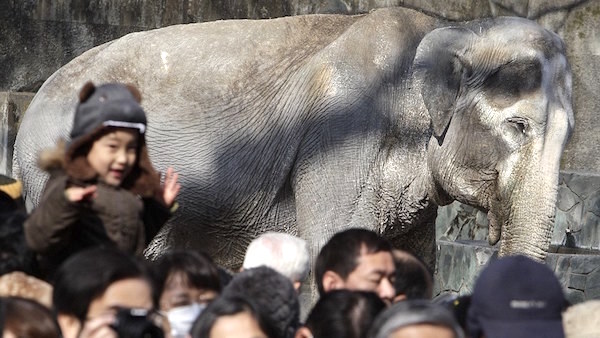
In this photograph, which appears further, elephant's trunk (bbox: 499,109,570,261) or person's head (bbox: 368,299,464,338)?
elephant's trunk (bbox: 499,109,570,261)

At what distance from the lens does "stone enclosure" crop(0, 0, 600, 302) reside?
Result: 34.1 feet

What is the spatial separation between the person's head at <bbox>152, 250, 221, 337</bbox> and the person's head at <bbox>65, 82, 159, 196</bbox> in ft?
1.10

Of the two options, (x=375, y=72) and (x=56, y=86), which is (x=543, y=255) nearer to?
(x=375, y=72)

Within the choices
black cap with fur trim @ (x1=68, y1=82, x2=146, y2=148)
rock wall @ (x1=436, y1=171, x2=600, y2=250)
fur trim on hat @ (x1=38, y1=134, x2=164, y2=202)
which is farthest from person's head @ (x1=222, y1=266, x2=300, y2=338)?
rock wall @ (x1=436, y1=171, x2=600, y2=250)

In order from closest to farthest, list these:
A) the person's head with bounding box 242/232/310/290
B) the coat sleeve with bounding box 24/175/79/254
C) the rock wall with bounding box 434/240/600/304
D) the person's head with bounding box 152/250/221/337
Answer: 1. the coat sleeve with bounding box 24/175/79/254
2. the person's head with bounding box 152/250/221/337
3. the person's head with bounding box 242/232/310/290
4. the rock wall with bounding box 434/240/600/304

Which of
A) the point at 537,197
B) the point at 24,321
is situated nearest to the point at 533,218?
the point at 537,197

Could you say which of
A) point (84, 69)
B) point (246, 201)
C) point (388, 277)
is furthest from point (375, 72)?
point (388, 277)

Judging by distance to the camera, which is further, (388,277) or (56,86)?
(56,86)

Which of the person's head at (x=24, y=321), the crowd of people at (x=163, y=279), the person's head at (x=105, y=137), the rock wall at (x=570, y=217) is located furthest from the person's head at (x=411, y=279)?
the rock wall at (x=570, y=217)

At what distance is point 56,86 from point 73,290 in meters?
4.24

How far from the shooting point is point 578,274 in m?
10.4

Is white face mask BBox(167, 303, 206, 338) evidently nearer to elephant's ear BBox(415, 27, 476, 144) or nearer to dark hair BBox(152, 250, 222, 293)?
dark hair BBox(152, 250, 222, 293)

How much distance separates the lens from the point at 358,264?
189 inches

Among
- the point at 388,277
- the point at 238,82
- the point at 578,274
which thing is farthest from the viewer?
the point at 578,274
